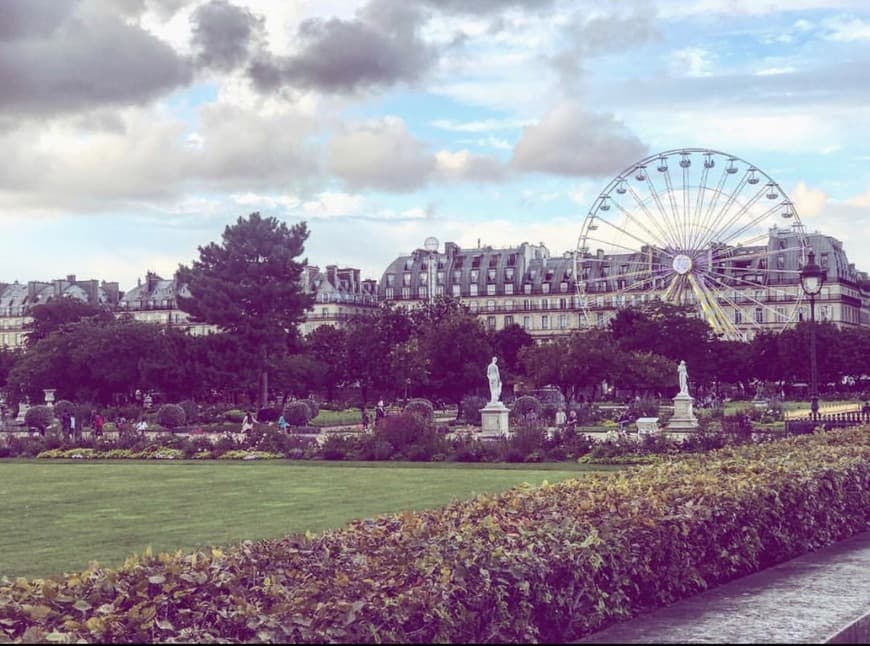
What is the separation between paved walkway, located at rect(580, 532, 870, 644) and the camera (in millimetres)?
6281

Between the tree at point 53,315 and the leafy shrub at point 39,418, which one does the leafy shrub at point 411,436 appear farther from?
the tree at point 53,315

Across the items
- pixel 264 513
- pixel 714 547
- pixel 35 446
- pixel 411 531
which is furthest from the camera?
pixel 35 446

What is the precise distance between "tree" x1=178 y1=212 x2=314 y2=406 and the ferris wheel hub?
22823 mm

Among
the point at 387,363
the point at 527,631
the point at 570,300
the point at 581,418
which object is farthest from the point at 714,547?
the point at 570,300

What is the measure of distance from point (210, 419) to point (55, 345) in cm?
1998

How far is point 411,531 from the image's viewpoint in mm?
8539

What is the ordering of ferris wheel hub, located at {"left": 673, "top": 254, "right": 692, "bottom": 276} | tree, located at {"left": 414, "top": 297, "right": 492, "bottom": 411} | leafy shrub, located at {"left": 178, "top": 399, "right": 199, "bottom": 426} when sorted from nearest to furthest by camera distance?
leafy shrub, located at {"left": 178, "top": 399, "right": 199, "bottom": 426} < tree, located at {"left": 414, "top": 297, "right": 492, "bottom": 411} < ferris wheel hub, located at {"left": 673, "top": 254, "right": 692, "bottom": 276}

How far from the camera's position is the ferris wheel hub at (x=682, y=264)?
77.1 meters

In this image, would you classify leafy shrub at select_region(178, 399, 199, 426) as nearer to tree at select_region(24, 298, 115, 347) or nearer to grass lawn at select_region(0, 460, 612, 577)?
grass lawn at select_region(0, 460, 612, 577)

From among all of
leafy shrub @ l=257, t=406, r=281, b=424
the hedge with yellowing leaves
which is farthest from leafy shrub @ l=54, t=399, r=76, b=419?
the hedge with yellowing leaves

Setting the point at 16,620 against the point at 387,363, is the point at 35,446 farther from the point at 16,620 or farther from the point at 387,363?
the point at 387,363

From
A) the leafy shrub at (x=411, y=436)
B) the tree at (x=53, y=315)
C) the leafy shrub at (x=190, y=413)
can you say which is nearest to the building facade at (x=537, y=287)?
the tree at (x=53, y=315)

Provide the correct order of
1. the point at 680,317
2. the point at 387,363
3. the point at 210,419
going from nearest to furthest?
the point at 210,419, the point at 387,363, the point at 680,317

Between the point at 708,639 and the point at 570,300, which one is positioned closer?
the point at 708,639
